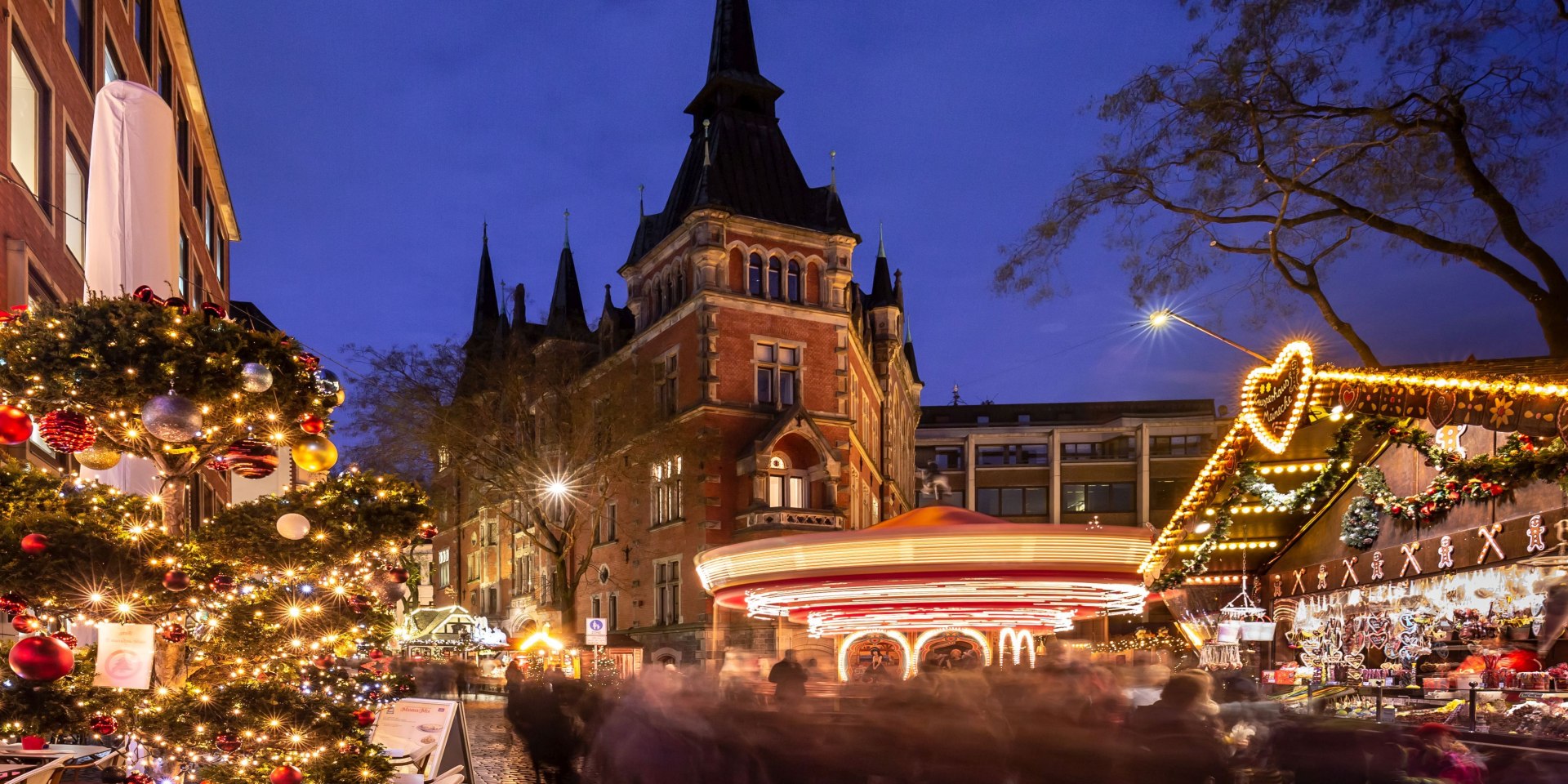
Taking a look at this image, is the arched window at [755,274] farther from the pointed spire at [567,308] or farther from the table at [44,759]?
the table at [44,759]

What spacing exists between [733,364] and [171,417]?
112 feet

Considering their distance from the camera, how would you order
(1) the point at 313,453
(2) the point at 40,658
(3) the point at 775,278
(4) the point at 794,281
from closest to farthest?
(2) the point at 40,658 → (1) the point at 313,453 → (3) the point at 775,278 → (4) the point at 794,281

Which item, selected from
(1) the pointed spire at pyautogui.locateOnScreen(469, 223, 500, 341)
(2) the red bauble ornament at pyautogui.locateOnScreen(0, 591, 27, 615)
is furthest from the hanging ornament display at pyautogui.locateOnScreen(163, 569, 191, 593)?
(1) the pointed spire at pyautogui.locateOnScreen(469, 223, 500, 341)

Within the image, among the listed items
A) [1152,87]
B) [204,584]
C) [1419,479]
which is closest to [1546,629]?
[1419,479]

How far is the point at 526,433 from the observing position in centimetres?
3691

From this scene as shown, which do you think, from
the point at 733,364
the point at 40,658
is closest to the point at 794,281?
the point at 733,364

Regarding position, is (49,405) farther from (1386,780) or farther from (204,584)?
(1386,780)

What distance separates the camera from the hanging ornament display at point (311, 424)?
7.80 metres

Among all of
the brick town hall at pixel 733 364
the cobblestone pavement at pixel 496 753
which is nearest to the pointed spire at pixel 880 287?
the brick town hall at pixel 733 364

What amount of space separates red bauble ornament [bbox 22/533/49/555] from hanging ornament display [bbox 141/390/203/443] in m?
0.78

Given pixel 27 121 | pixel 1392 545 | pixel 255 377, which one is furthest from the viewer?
pixel 1392 545

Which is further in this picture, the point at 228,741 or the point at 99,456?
the point at 99,456

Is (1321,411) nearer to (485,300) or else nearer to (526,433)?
(526,433)

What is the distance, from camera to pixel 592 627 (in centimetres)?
3200
